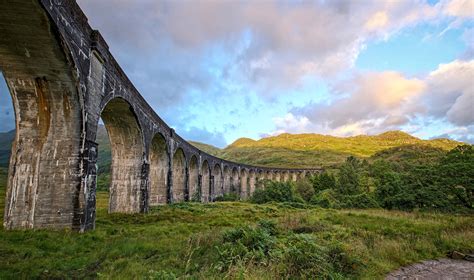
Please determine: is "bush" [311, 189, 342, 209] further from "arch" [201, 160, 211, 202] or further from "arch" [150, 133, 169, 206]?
"arch" [150, 133, 169, 206]

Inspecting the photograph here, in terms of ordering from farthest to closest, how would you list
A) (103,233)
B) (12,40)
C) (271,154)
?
(271,154), (103,233), (12,40)

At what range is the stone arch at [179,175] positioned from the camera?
101ft

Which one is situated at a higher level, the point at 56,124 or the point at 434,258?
the point at 56,124

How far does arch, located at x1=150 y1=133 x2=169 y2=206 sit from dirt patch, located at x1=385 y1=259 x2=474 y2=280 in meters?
20.9

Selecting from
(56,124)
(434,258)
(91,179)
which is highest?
(56,124)

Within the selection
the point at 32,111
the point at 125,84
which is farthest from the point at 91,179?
the point at 125,84

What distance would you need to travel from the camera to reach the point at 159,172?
25531mm

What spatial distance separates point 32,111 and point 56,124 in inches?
38.7

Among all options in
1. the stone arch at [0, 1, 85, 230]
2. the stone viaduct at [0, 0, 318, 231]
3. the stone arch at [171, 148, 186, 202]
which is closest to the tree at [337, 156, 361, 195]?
the stone arch at [171, 148, 186, 202]

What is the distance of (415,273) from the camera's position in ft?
24.2

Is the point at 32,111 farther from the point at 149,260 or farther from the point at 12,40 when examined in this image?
the point at 149,260

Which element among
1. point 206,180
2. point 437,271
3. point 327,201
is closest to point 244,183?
point 206,180

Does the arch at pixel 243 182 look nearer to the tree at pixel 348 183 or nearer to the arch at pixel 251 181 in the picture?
the arch at pixel 251 181

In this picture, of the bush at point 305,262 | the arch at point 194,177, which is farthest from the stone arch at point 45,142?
the arch at point 194,177
